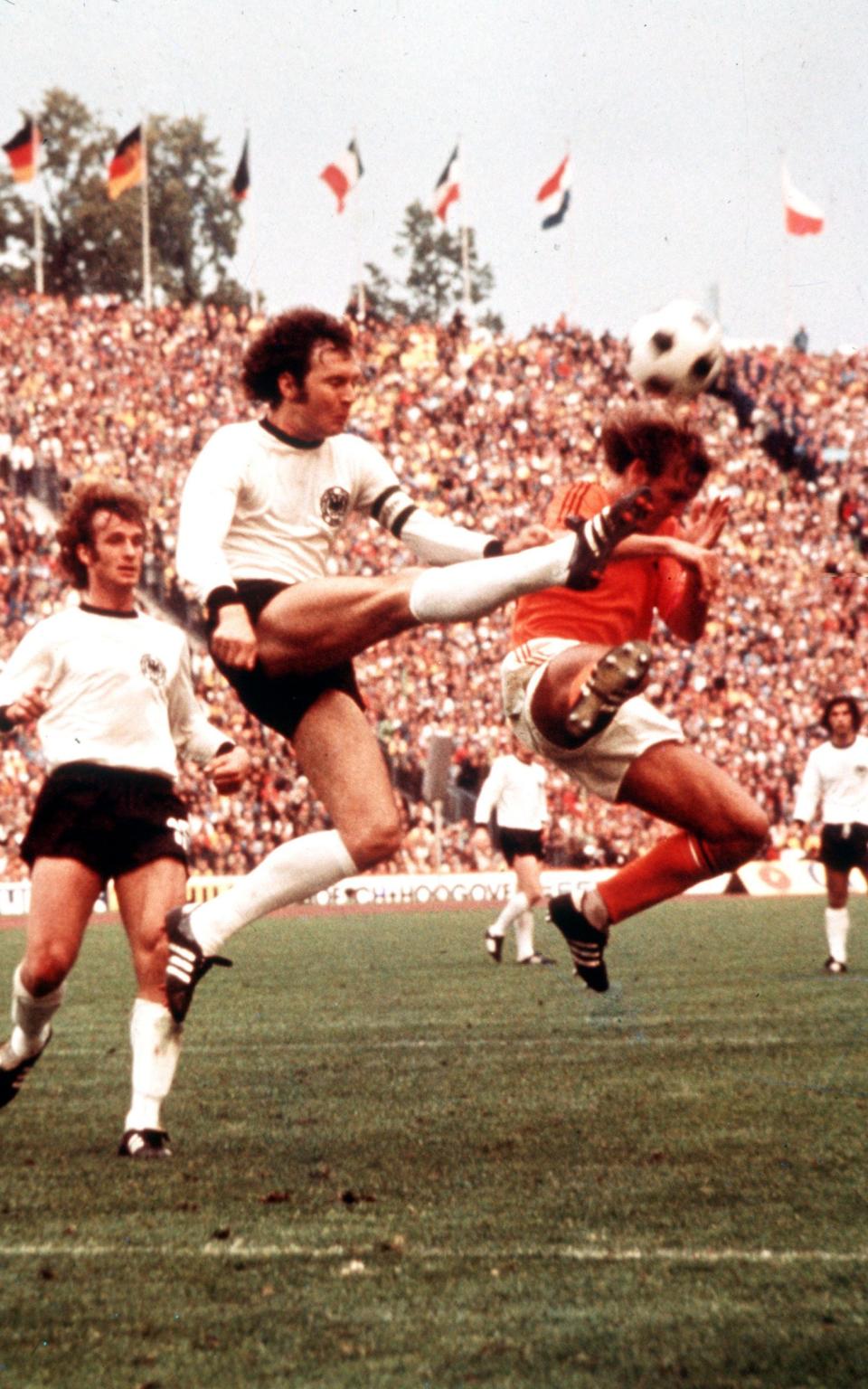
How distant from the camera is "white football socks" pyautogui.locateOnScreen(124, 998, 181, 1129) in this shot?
21.0 feet

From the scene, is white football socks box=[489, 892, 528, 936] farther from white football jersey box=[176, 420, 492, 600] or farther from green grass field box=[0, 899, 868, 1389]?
white football jersey box=[176, 420, 492, 600]

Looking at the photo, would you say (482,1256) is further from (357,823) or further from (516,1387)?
(357,823)

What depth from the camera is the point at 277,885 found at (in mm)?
6203

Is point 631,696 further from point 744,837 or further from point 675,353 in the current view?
point 675,353

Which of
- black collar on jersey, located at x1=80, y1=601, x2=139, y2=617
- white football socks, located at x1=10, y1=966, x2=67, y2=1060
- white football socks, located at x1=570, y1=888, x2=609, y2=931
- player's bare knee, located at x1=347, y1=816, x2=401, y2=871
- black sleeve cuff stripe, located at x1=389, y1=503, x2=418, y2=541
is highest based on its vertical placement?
black sleeve cuff stripe, located at x1=389, y1=503, x2=418, y2=541

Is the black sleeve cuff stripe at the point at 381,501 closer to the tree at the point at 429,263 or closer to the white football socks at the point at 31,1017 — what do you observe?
the white football socks at the point at 31,1017

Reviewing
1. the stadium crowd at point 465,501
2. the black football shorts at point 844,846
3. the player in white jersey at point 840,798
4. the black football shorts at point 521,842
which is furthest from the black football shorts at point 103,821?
the stadium crowd at point 465,501

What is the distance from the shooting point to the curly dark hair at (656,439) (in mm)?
6922

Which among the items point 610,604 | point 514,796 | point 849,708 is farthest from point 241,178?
point 610,604

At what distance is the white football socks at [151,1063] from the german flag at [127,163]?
34.4 meters

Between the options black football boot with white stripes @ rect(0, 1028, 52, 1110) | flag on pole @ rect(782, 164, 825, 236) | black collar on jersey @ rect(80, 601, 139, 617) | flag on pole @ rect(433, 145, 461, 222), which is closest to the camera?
black collar on jersey @ rect(80, 601, 139, 617)

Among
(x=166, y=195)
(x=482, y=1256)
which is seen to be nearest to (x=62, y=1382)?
(x=482, y=1256)

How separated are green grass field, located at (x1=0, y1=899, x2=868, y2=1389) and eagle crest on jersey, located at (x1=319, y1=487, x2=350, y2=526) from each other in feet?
6.69

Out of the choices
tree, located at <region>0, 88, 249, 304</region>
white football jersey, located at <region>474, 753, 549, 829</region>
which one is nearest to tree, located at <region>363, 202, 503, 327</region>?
tree, located at <region>0, 88, 249, 304</region>
